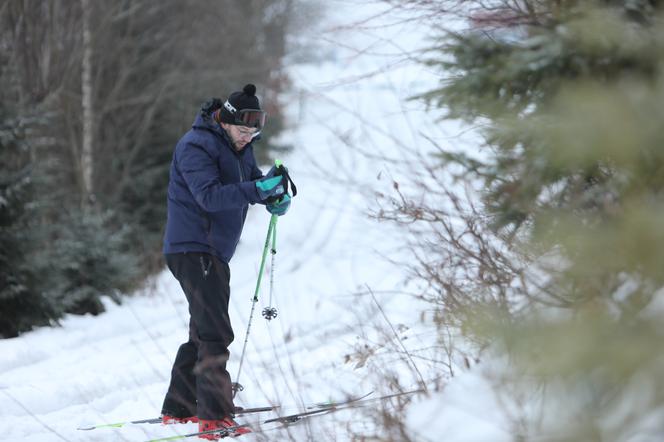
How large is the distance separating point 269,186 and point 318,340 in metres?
3.91

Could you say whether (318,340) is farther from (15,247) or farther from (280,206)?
(15,247)

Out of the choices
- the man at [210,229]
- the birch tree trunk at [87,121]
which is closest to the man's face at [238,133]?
the man at [210,229]

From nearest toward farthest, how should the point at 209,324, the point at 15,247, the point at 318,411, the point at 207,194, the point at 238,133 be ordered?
the point at 318,411, the point at 207,194, the point at 209,324, the point at 238,133, the point at 15,247

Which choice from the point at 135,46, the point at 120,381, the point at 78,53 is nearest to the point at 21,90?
the point at 78,53

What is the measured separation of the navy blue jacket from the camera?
4926 millimetres

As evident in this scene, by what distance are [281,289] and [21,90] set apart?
6320 mm

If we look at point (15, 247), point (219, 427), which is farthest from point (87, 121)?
point (219, 427)

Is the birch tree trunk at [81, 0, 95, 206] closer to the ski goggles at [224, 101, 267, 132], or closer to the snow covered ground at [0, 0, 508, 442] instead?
the snow covered ground at [0, 0, 508, 442]

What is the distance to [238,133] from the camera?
17.3 ft

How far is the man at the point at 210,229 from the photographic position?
4969 mm

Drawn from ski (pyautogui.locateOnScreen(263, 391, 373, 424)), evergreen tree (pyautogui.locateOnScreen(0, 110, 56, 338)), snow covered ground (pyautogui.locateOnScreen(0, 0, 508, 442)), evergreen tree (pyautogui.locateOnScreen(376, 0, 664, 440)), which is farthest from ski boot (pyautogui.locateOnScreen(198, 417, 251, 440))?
evergreen tree (pyautogui.locateOnScreen(0, 110, 56, 338))

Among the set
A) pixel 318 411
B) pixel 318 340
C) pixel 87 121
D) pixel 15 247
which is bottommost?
pixel 318 411

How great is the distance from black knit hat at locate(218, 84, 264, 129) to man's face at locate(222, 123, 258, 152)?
5cm

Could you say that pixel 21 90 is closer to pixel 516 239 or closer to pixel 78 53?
pixel 78 53
